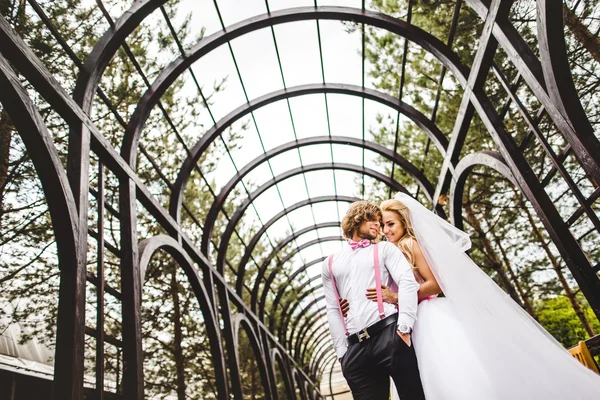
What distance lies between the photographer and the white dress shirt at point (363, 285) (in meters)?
2.44

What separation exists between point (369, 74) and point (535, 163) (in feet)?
13.1

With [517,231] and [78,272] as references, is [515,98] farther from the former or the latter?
[517,231]

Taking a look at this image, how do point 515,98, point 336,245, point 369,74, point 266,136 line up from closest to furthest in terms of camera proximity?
point 515,98
point 369,74
point 266,136
point 336,245

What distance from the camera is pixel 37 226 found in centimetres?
536

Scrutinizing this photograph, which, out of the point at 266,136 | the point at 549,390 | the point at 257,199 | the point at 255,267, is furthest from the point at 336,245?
the point at 549,390

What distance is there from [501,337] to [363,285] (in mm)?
817

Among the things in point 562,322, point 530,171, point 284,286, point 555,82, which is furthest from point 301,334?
point 555,82

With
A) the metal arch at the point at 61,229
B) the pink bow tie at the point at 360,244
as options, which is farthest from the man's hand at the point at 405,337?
the metal arch at the point at 61,229

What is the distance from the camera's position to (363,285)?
2.62 m

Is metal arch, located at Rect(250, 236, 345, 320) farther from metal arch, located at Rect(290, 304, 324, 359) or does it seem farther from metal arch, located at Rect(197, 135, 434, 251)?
metal arch, located at Rect(290, 304, 324, 359)

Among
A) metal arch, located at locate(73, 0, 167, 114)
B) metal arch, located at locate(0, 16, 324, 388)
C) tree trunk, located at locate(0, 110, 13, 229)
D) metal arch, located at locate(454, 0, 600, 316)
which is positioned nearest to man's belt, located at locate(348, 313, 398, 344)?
metal arch, located at locate(454, 0, 600, 316)

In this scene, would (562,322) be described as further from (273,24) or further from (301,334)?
(301,334)

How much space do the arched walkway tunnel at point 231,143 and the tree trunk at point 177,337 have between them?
1.7 inches

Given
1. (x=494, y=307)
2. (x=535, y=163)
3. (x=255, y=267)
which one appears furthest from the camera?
(x=255, y=267)
